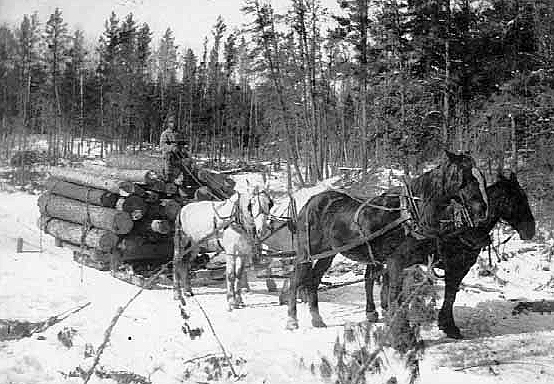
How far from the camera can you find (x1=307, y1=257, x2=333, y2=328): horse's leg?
587cm

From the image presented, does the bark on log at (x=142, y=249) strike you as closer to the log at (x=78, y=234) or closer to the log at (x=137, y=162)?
the log at (x=78, y=234)

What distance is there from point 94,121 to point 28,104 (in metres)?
2.82

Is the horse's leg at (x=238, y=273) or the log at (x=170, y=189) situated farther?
the log at (x=170, y=189)

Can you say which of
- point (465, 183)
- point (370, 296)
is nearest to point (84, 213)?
point (370, 296)

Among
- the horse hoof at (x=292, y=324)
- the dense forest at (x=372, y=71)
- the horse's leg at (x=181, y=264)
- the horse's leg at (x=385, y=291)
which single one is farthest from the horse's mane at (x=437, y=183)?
the horse's leg at (x=181, y=264)

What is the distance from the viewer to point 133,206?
8578 mm

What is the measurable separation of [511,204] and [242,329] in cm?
313

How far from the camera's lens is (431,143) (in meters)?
9.08

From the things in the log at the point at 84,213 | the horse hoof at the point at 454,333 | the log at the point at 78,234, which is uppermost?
the log at the point at 84,213

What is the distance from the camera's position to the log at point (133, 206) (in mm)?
8477

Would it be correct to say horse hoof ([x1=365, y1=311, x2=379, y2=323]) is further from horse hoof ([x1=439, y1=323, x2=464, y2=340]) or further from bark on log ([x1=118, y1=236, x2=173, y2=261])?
bark on log ([x1=118, y1=236, x2=173, y2=261])

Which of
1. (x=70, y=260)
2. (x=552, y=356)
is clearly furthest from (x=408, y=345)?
(x=70, y=260)

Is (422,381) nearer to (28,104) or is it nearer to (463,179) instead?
(463,179)

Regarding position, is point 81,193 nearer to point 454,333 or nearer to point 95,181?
point 95,181
